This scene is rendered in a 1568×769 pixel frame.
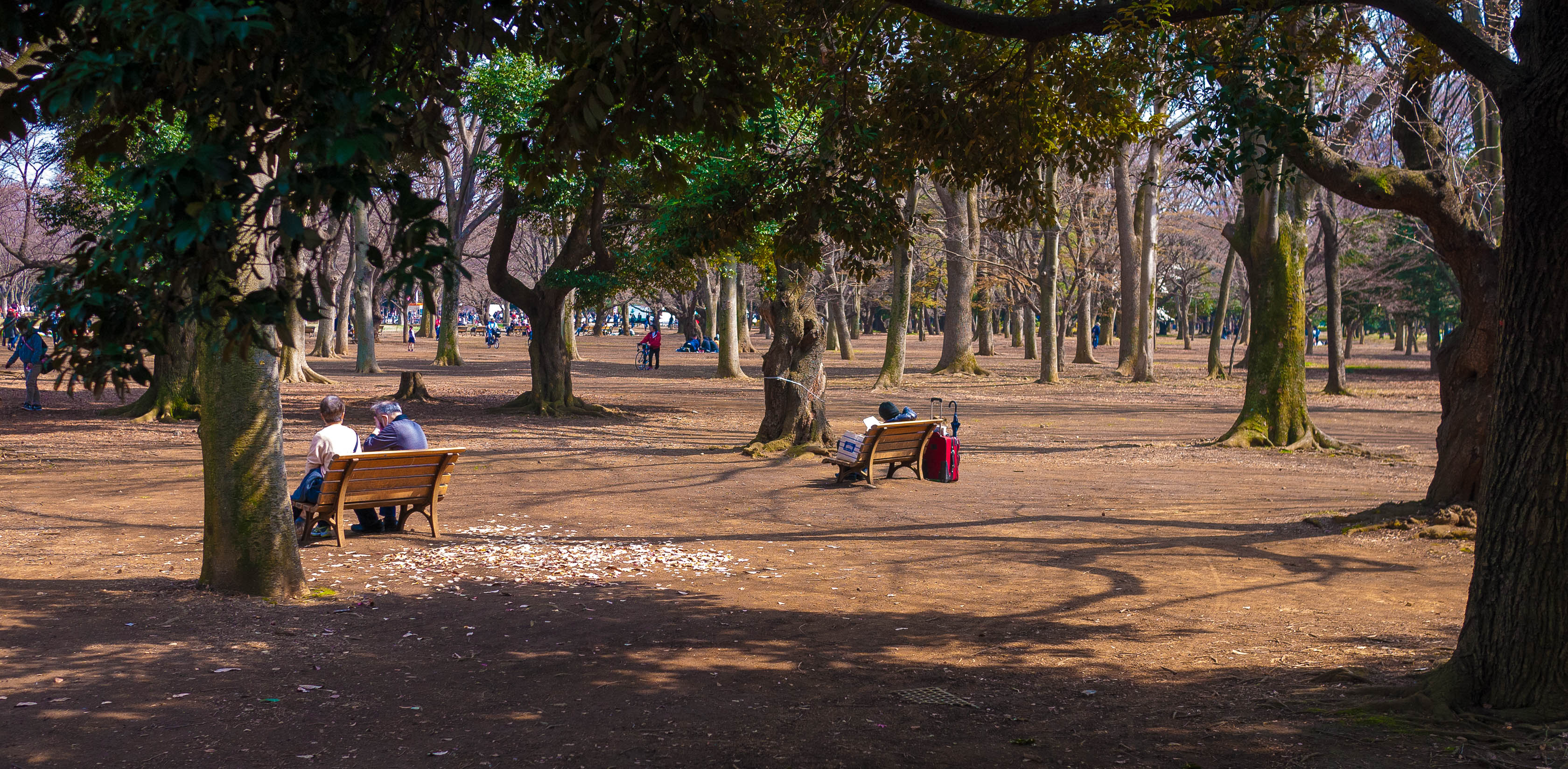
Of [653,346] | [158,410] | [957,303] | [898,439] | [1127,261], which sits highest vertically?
[1127,261]

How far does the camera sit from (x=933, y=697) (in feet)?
17.9

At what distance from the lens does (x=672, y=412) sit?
23000 millimetres

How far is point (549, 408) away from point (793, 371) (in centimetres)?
688

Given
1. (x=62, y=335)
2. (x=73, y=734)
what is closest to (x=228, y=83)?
(x=62, y=335)

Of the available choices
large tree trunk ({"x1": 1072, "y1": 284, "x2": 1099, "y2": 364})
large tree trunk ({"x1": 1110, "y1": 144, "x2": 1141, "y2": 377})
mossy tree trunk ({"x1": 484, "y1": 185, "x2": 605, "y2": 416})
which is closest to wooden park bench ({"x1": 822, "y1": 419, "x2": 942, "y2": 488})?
mossy tree trunk ({"x1": 484, "y1": 185, "x2": 605, "y2": 416})

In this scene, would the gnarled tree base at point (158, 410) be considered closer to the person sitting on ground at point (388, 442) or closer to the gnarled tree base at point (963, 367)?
the person sitting on ground at point (388, 442)

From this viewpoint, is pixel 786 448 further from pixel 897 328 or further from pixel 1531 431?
pixel 897 328

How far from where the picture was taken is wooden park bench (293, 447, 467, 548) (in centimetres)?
875

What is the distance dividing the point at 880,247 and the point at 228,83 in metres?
5.93

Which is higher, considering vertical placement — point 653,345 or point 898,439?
point 653,345

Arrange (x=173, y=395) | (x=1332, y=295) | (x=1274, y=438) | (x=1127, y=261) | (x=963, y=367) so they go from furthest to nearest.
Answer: (x=963, y=367) < (x=1127, y=261) < (x=1332, y=295) < (x=173, y=395) < (x=1274, y=438)

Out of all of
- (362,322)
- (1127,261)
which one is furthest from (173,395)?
(1127,261)

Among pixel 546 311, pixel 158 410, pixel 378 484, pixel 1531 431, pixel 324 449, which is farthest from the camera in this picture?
pixel 546 311

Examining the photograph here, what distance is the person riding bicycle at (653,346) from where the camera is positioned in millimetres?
40531
